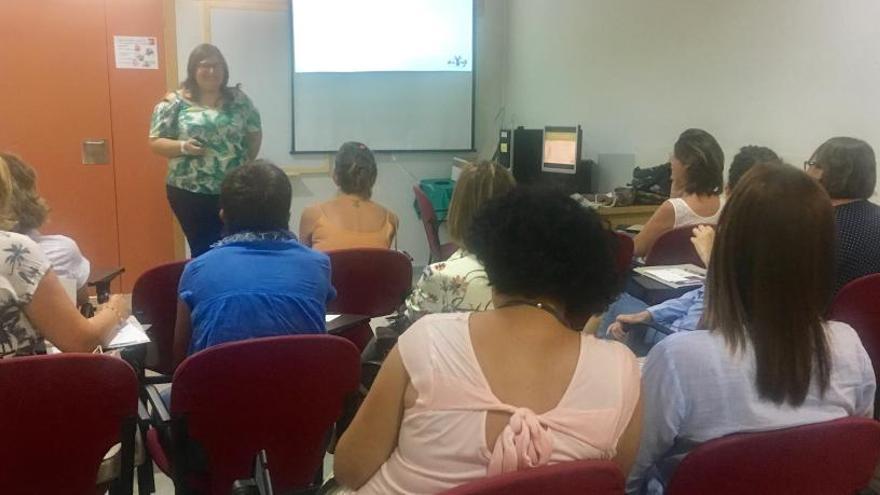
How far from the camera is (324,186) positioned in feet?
18.0

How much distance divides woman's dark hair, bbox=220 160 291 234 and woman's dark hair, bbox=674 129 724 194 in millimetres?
1966

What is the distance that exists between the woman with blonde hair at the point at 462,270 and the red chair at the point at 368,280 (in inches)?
17.5

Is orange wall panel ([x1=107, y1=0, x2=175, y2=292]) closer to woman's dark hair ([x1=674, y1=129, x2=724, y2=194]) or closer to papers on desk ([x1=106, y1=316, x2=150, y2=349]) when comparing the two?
papers on desk ([x1=106, y1=316, x2=150, y2=349])

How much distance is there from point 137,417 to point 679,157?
2.59 meters

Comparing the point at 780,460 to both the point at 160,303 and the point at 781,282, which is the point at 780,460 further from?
the point at 160,303

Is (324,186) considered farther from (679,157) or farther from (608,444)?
(608,444)

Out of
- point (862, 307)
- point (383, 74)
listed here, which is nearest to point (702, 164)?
point (862, 307)

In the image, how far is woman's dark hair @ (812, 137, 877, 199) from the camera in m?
2.48

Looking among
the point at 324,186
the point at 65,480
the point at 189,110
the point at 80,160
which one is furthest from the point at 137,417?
the point at 324,186

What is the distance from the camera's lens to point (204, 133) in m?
3.96

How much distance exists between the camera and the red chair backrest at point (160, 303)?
241cm

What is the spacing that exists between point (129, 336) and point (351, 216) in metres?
1.35

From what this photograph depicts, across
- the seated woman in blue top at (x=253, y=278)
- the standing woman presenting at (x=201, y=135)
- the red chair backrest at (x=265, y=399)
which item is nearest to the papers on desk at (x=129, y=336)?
the seated woman in blue top at (x=253, y=278)

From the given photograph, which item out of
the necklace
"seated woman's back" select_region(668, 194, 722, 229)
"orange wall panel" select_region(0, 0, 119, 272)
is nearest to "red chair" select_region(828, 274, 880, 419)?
"seated woman's back" select_region(668, 194, 722, 229)
